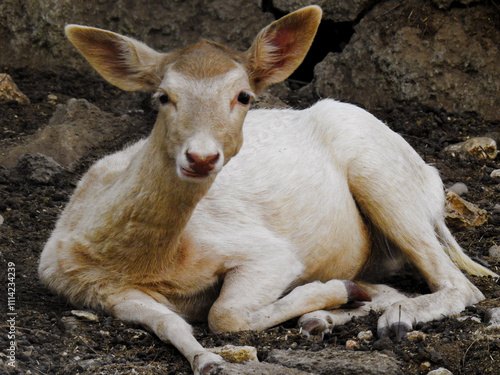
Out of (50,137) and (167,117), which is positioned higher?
(167,117)

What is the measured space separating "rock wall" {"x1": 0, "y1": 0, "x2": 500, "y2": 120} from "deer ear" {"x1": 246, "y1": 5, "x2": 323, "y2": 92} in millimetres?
3815

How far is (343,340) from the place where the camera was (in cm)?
533

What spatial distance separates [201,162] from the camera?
4.69m

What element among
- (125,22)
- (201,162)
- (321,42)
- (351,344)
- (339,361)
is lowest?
(351,344)

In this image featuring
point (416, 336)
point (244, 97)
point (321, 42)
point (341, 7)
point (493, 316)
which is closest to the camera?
point (416, 336)

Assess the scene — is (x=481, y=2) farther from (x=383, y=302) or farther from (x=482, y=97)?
(x=383, y=302)

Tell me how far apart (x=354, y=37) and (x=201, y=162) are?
5.38 meters

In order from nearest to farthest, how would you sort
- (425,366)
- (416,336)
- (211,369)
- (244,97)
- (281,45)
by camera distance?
(211,369), (425,366), (416,336), (244,97), (281,45)

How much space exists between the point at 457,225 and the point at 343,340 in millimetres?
2566

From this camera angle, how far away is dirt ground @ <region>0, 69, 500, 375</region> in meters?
4.72

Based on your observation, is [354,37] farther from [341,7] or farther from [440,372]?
[440,372]

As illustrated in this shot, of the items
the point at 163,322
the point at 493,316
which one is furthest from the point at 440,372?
the point at 163,322

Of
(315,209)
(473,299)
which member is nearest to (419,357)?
(473,299)

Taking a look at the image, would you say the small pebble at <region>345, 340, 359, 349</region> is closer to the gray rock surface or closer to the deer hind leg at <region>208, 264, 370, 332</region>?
the gray rock surface
